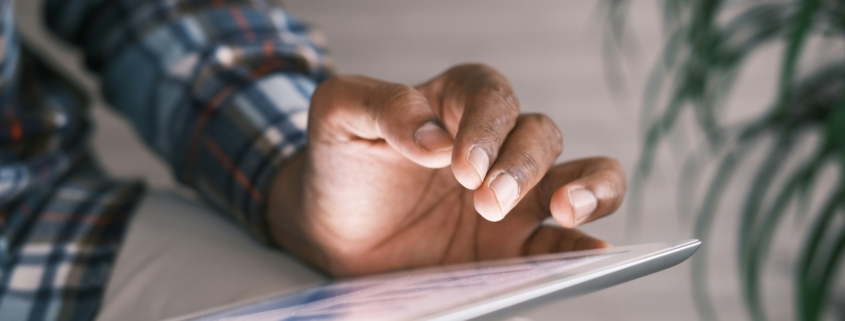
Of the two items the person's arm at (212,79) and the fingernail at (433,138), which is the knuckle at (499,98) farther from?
the person's arm at (212,79)

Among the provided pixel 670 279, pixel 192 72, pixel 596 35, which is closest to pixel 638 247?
pixel 192 72

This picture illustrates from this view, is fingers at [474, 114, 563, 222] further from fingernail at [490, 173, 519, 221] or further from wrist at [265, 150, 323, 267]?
wrist at [265, 150, 323, 267]

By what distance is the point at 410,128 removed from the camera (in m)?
0.35

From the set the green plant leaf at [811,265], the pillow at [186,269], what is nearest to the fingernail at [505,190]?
the pillow at [186,269]

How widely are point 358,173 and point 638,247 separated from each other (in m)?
0.21

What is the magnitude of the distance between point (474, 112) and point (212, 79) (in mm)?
377

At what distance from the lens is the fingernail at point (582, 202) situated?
0.35 m

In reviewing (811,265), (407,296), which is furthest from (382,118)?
(811,265)

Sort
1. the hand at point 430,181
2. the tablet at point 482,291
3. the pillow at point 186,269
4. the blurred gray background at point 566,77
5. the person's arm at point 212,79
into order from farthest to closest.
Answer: the blurred gray background at point 566,77, the person's arm at point 212,79, the pillow at point 186,269, the hand at point 430,181, the tablet at point 482,291

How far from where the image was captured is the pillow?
1.46ft

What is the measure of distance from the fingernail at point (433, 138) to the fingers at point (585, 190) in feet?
0.23

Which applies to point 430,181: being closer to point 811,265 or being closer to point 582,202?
point 582,202

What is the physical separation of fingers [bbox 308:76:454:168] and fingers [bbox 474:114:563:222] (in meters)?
0.03

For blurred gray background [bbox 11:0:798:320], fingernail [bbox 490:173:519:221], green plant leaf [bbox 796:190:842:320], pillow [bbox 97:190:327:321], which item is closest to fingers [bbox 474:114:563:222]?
fingernail [bbox 490:173:519:221]
